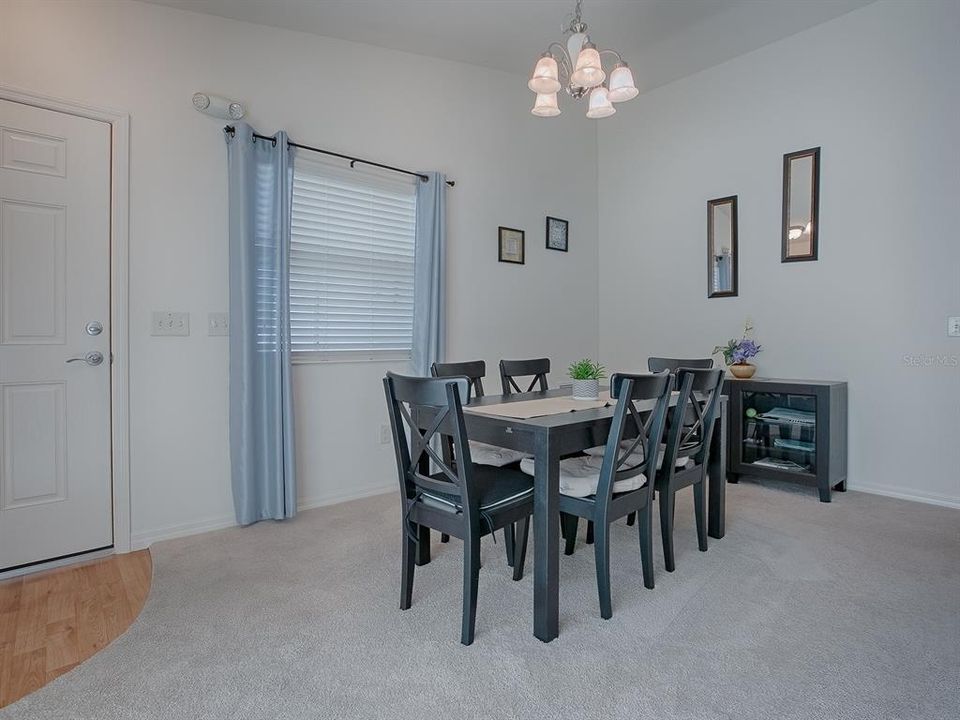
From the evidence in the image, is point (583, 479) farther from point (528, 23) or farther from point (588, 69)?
point (528, 23)

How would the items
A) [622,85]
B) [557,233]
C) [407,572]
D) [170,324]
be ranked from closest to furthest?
1. [407,572]
2. [622,85]
3. [170,324]
4. [557,233]

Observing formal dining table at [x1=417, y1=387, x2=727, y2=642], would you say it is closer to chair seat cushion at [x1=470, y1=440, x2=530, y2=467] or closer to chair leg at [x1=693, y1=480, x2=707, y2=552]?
chair seat cushion at [x1=470, y1=440, x2=530, y2=467]

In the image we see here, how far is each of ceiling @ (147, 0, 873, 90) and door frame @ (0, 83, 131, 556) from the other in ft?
2.45

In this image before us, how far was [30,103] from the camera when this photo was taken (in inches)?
91.5

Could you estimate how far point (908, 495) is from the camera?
329 cm

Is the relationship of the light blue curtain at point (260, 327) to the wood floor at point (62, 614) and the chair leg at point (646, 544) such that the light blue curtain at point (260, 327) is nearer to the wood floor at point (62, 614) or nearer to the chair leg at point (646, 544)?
the wood floor at point (62, 614)

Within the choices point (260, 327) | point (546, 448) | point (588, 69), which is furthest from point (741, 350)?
point (260, 327)

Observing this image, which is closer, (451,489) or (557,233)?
(451,489)

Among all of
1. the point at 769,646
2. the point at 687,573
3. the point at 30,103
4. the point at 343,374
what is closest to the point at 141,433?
the point at 343,374

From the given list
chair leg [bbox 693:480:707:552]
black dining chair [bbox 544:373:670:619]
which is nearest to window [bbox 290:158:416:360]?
black dining chair [bbox 544:373:670:619]

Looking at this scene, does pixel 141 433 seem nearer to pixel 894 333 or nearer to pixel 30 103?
pixel 30 103

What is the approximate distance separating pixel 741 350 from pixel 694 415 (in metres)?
1.52

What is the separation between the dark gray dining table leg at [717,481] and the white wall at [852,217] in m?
1.50

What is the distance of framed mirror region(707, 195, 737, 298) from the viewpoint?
404 cm
